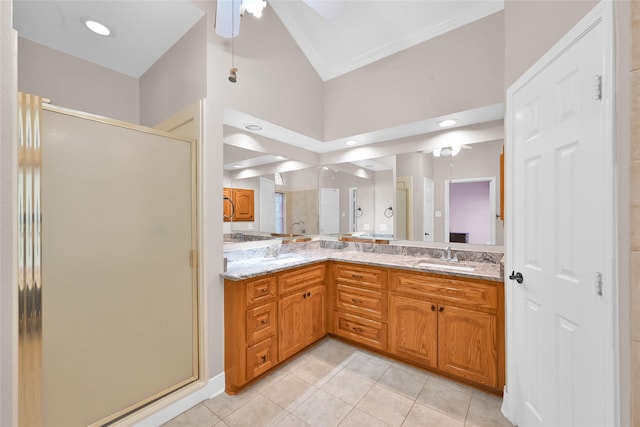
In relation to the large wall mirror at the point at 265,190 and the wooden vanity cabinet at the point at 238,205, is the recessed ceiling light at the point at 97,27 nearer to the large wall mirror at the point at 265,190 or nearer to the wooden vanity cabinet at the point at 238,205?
the large wall mirror at the point at 265,190

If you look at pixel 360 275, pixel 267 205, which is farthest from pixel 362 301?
pixel 267 205

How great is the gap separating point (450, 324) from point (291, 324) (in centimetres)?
131

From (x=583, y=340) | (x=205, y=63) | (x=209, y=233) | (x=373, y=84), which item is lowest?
(x=583, y=340)

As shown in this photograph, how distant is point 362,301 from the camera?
251 centimetres

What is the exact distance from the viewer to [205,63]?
74.5 inches

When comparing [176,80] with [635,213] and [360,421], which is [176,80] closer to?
[635,213]

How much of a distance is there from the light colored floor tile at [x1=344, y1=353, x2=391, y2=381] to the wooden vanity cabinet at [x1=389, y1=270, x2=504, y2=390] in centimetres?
16

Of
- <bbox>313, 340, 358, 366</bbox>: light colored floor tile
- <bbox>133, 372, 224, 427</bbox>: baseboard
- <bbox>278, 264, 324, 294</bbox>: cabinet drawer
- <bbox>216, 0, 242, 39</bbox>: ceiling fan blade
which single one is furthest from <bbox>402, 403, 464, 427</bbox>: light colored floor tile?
<bbox>216, 0, 242, 39</bbox>: ceiling fan blade

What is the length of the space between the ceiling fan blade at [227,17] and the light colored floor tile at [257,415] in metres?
2.60

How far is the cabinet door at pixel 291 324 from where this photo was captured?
7.26 feet

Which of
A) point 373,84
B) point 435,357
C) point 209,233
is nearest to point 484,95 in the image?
point 373,84

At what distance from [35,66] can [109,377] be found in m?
2.33

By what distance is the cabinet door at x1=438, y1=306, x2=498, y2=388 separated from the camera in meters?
1.89

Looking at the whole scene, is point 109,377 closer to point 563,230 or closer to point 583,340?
point 583,340
